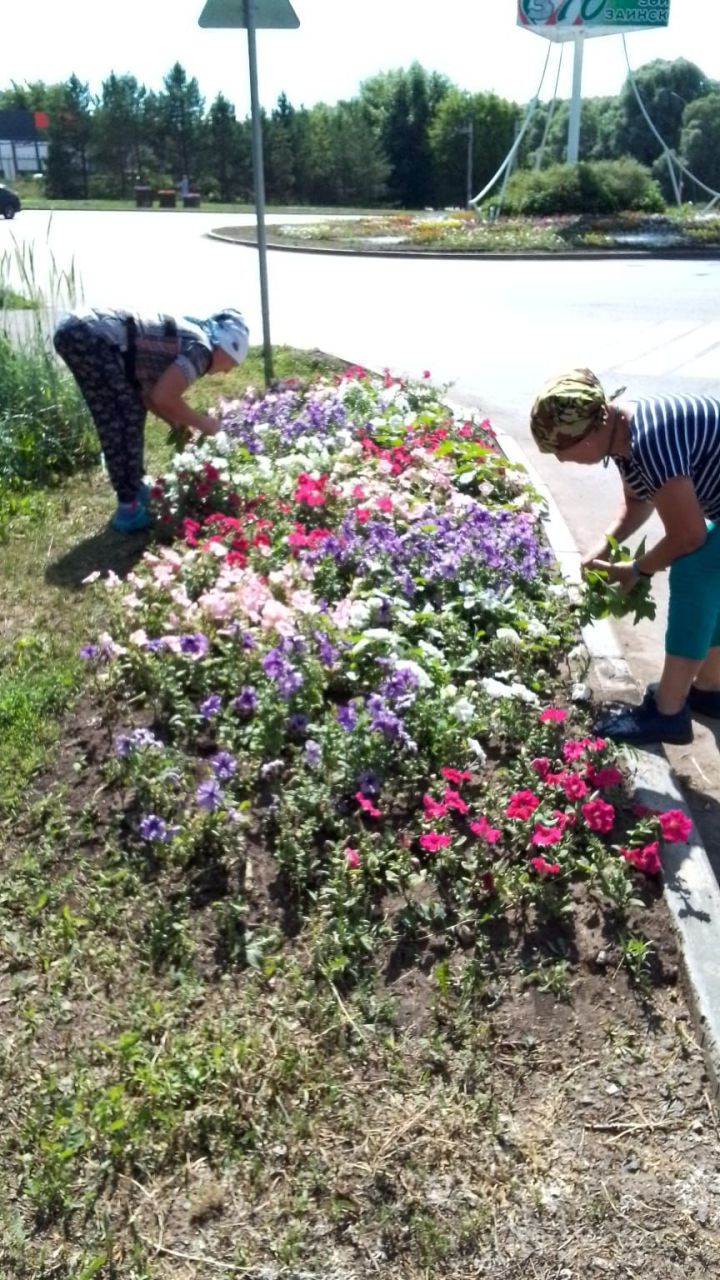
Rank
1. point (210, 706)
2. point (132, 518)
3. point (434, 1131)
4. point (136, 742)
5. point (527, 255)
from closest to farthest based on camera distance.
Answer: point (434, 1131) → point (136, 742) → point (210, 706) → point (132, 518) → point (527, 255)

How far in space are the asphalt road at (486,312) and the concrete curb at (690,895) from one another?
3.29 ft

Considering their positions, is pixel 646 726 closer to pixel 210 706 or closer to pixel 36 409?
pixel 210 706

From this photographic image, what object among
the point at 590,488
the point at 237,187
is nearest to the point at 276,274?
the point at 590,488

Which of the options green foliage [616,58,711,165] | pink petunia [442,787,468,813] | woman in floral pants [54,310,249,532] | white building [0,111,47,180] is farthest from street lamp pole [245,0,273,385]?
white building [0,111,47,180]

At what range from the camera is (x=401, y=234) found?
26125 millimetres

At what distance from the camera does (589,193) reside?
28312mm

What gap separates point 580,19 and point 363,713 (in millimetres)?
30858

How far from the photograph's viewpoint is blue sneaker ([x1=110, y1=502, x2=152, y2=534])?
17.1ft

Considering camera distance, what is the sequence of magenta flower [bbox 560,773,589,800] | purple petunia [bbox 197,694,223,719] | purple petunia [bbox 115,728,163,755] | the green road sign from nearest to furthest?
1. magenta flower [bbox 560,773,589,800]
2. purple petunia [bbox 115,728,163,755]
3. purple petunia [bbox 197,694,223,719]
4. the green road sign

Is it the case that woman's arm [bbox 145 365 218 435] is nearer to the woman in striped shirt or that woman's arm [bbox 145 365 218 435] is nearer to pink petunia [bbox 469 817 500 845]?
the woman in striped shirt

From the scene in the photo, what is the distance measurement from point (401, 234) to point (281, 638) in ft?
79.9

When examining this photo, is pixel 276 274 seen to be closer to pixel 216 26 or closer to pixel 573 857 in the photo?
pixel 216 26

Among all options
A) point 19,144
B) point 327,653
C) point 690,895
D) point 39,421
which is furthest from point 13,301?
point 19,144

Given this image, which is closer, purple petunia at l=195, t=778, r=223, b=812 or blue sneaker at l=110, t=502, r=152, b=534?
purple petunia at l=195, t=778, r=223, b=812
